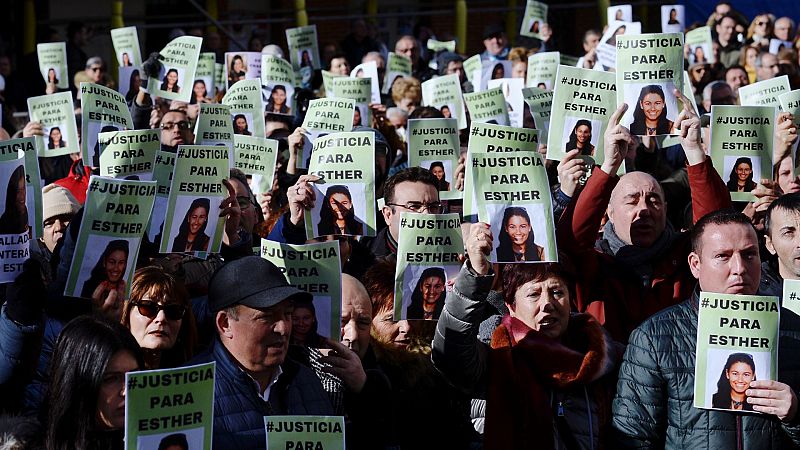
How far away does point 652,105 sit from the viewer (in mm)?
6680

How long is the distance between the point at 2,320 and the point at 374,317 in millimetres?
1512

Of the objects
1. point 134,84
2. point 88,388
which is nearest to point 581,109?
point 88,388

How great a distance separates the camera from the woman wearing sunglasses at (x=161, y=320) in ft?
16.4

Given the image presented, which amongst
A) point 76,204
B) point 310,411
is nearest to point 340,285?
point 310,411

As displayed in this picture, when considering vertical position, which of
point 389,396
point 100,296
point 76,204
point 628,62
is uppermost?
point 628,62

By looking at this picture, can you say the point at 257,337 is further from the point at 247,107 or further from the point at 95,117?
the point at 247,107

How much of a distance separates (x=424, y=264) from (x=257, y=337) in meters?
1.24

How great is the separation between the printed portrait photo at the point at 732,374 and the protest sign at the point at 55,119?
5.28 meters

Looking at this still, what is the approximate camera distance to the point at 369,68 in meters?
11.1

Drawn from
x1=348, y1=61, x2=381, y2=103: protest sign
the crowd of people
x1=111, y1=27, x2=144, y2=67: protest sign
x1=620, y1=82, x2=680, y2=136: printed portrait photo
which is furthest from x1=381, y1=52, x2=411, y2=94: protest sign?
x1=620, y1=82, x2=680, y2=136: printed portrait photo

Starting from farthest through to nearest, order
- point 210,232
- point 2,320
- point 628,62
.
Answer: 1. point 628,62
2. point 210,232
3. point 2,320

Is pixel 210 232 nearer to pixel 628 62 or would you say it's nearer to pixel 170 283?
pixel 170 283

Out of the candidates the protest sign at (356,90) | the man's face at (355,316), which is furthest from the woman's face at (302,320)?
the protest sign at (356,90)

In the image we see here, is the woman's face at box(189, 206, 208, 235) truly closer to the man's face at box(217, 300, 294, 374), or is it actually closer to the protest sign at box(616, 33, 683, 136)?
the man's face at box(217, 300, 294, 374)
